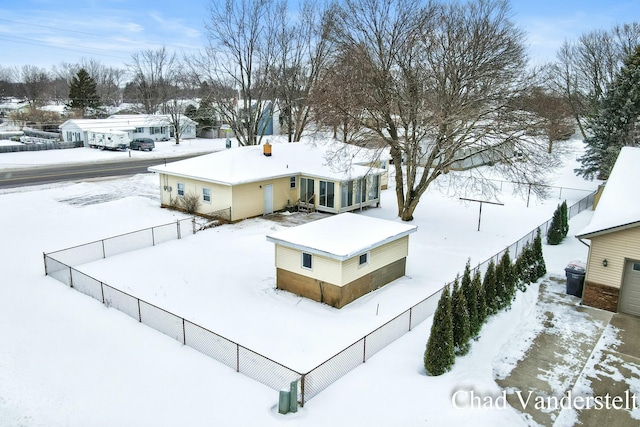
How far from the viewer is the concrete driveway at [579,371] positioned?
394 inches

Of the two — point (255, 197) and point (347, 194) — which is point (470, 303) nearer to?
point (347, 194)

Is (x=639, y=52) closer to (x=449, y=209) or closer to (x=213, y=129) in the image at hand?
(x=449, y=209)

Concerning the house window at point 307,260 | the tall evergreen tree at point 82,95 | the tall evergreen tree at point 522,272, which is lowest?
the tall evergreen tree at point 522,272

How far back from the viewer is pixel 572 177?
42.8 m

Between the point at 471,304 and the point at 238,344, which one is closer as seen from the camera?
the point at 238,344

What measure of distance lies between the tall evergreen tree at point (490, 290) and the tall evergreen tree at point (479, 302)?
0.46 meters

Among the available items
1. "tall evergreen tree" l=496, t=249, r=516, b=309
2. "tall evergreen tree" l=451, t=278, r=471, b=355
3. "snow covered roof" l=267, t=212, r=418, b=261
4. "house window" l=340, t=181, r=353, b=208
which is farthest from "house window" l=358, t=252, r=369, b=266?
"house window" l=340, t=181, r=353, b=208

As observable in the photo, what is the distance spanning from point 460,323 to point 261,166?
18.1 meters

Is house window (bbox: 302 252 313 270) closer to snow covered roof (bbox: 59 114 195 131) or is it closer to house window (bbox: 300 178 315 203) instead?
house window (bbox: 300 178 315 203)

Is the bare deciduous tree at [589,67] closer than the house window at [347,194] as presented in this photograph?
No

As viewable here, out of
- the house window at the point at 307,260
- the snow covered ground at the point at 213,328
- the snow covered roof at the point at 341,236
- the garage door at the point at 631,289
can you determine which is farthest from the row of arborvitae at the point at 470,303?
the house window at the point at 307,260

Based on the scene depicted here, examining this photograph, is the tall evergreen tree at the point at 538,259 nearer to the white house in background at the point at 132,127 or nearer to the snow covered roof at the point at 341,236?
the snow covered roof at the point at 341,236

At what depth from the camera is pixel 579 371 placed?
11.6 metres

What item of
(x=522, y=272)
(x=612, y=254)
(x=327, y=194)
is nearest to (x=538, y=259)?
(x=522, y=272)
